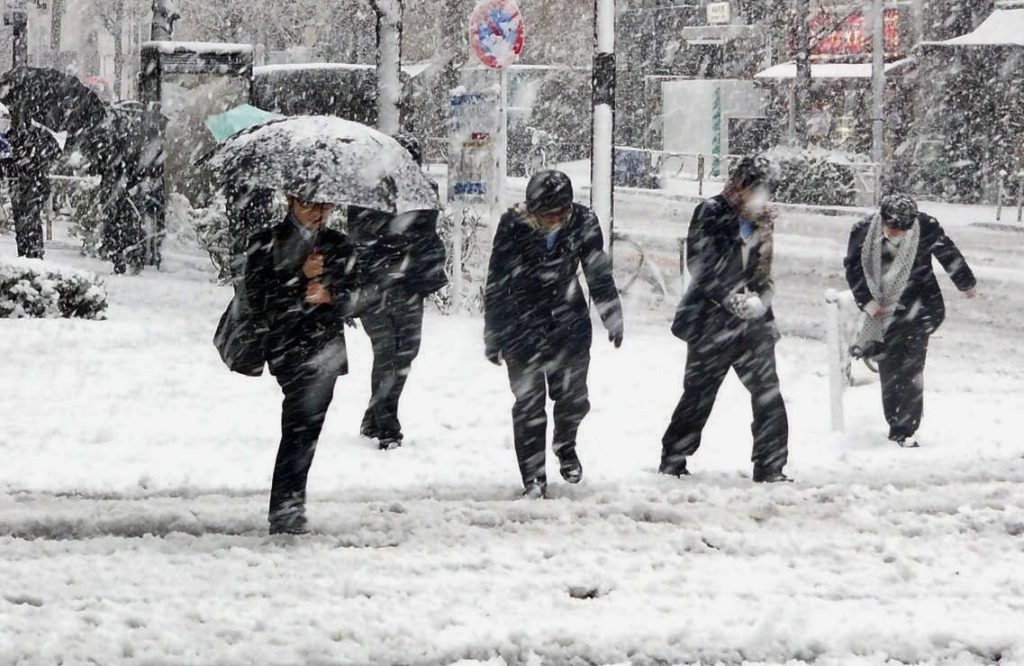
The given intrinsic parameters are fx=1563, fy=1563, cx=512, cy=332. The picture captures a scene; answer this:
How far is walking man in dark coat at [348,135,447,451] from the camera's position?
30.1ft

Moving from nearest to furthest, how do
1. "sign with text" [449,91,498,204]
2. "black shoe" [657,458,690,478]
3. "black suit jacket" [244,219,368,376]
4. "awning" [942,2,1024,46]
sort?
"black suit jacket" [244,219,368,376]
"black shoe" [657,458,690,478]
"sign with text" [449,91,498,204]
"awning" [942,2,1024,46]

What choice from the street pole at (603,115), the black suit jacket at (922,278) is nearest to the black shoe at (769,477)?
the black suit jacket at (922,278)

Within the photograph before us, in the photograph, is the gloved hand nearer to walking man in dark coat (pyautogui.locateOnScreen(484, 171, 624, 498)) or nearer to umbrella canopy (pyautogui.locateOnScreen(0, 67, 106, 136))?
walking man in dark coat (pyautogui.locateOnScreen(484, 171, 624, 498))

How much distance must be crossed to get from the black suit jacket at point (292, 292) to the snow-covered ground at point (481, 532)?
2.89ft

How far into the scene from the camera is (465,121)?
1459 centimetres

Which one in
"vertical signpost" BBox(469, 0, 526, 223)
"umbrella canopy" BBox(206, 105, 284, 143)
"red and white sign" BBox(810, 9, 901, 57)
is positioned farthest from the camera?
"red and white sign" BBox(810, 9, 901, 57)

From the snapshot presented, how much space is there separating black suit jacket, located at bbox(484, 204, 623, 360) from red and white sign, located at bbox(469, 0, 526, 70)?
22.0 feet

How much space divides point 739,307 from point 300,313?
2417 mm

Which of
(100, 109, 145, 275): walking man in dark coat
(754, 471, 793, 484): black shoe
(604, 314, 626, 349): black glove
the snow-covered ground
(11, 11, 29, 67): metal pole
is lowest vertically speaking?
the snow-covered ground

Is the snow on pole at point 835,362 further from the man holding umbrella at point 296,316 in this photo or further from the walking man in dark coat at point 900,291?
the man holding umbrella at point 296,316

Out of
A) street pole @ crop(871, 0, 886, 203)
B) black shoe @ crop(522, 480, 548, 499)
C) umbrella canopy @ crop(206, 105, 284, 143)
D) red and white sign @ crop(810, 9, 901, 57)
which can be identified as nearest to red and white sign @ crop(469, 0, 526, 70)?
umbrella canopy @ crop(206, 105, 284, 143)

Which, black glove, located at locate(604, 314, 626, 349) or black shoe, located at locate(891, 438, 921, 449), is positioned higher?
black glove, located at locate(604, 314, 626, 349)

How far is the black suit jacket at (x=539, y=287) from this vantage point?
25.9 ft

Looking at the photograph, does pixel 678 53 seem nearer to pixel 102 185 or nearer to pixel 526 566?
pixel 102 185
